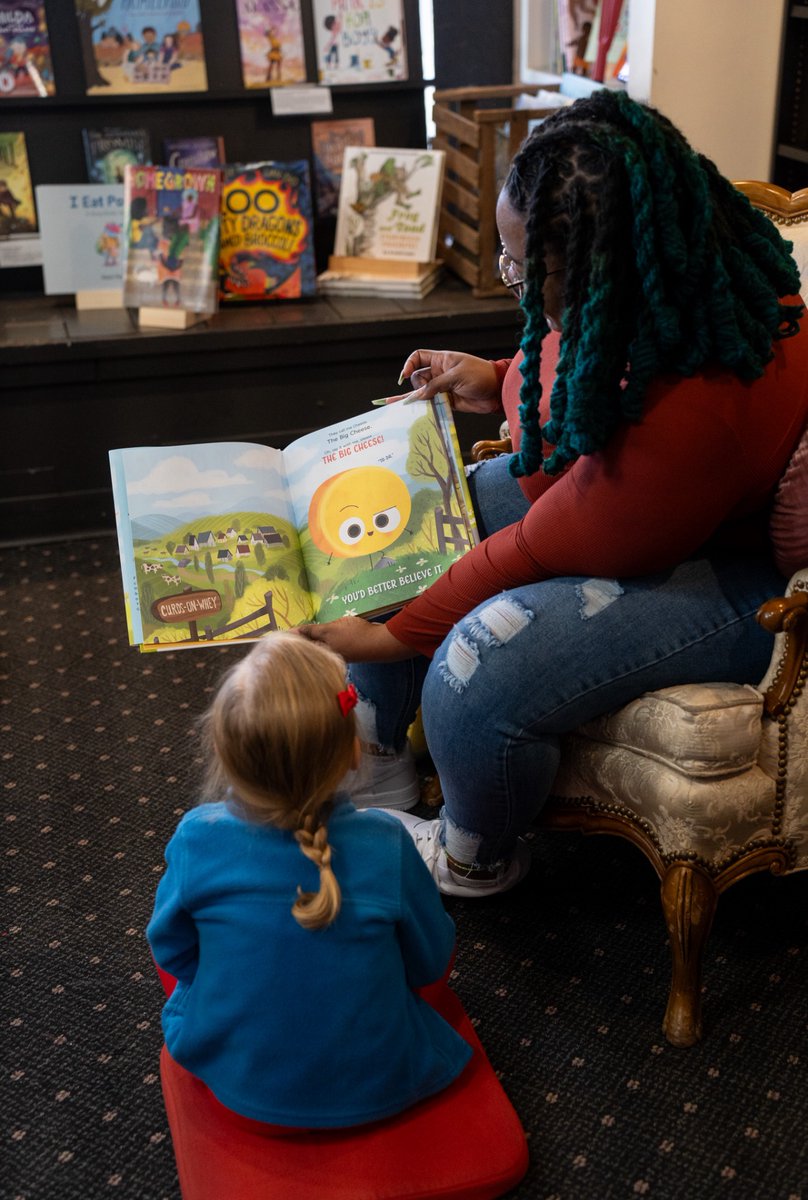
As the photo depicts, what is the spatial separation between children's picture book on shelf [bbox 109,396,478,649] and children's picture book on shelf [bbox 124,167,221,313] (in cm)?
126

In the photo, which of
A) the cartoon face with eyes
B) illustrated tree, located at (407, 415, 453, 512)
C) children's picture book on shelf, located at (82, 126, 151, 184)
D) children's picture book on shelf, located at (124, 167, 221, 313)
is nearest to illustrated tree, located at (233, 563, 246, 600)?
the cartoon face with eyes

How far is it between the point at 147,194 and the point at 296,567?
1532mm

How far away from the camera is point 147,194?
8.75ft

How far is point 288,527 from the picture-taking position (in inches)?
59.6

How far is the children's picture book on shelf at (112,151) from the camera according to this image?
9.21ft

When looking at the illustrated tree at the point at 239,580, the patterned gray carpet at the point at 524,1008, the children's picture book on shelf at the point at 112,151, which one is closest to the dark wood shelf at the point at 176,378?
the children's picture book on shelf at the point at 112,151

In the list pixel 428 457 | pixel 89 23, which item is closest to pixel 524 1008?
pixel 428 457

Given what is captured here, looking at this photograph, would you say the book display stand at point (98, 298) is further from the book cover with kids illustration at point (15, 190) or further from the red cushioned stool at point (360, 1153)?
the red cushioned stool at point (360, 1153)

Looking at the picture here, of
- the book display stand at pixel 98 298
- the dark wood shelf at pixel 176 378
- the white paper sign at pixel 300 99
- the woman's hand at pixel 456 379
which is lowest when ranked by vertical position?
the dark wood shelf at pixel 176 378

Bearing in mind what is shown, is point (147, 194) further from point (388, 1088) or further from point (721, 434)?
point (388, 1088)

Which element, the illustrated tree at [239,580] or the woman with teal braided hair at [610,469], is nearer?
the woman with teal braided hair at [610,469]

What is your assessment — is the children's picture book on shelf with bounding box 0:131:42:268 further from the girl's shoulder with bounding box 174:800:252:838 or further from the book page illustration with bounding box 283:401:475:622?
the girl's shoulder with bounding box 174:800:252:838

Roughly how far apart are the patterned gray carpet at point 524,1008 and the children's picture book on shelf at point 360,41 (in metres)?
1.75

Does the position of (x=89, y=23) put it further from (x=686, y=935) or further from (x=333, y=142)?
(x=686, y=935)
